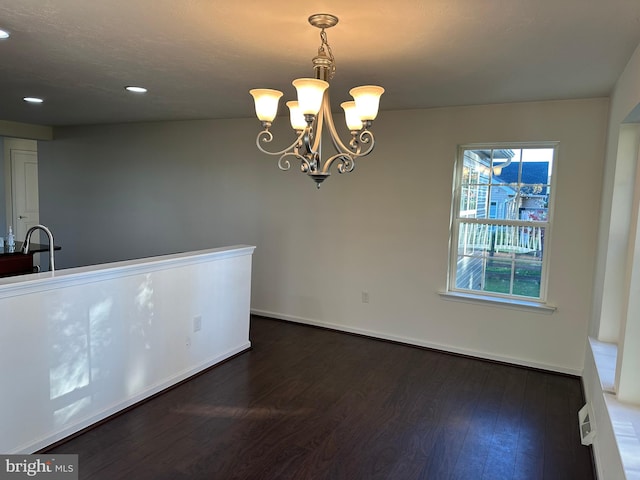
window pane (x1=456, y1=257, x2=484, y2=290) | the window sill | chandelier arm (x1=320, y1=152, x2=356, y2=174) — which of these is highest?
chandelier arm (x1=320, y1=152, x2=356, y2=174)

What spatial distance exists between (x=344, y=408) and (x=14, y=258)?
335 cm

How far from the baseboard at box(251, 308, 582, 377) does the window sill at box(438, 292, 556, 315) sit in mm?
474

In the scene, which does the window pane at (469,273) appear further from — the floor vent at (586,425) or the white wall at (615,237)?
the floor vent at (586,425)

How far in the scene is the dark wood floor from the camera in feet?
7.61

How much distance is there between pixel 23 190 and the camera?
7.50 m

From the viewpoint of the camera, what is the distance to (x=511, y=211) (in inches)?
153

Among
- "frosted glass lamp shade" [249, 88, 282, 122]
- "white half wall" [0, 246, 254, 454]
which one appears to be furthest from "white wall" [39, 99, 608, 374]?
"frosted glass lamp shade" [249, 88, 282, 122]

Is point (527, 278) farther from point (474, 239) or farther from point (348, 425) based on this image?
point (348, 425)

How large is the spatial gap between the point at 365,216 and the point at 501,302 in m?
1.53

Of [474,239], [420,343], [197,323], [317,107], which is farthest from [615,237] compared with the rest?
[197,323]

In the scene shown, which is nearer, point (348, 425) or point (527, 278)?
point (348, 425)

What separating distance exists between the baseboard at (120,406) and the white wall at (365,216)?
1.44 m

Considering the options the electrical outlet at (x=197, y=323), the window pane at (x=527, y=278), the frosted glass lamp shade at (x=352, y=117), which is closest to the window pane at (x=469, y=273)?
the window pane at (x=527, y=278)

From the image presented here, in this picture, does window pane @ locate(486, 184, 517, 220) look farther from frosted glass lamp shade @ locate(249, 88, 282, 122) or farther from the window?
frosted glass lamp shade @ locate(249, 88, 282, 122)
